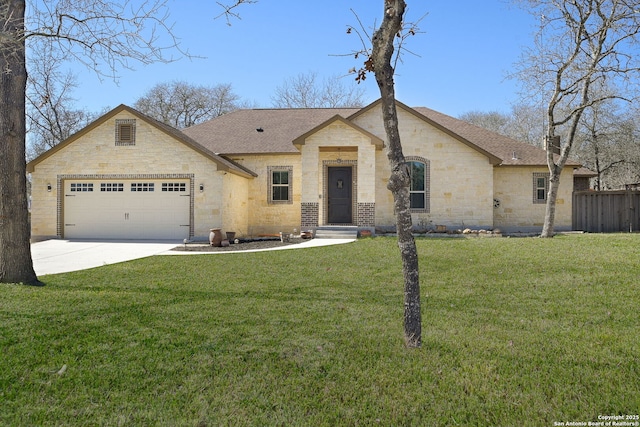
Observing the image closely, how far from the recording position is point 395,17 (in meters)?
3.77

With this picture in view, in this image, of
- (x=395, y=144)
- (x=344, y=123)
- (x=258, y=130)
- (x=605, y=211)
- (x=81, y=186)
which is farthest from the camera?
(x=258, y=130)

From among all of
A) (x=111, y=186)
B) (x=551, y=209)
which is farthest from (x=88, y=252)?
(x=551, y=209)

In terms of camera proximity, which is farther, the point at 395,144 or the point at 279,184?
the point at 279,184

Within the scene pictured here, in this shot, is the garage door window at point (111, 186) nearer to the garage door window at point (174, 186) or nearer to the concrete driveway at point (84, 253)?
the garage door window at point (174, 186)

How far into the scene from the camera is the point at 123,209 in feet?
51.2

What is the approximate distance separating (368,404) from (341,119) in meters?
13.4

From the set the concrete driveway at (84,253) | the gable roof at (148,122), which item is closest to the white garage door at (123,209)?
the concrete driveway at (84,253)

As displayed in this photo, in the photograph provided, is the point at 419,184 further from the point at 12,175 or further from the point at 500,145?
the point at 12,175

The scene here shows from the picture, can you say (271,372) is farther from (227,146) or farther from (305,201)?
(227,146)

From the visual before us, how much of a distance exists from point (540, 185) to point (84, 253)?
59.7ft

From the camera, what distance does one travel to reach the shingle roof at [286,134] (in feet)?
57.6

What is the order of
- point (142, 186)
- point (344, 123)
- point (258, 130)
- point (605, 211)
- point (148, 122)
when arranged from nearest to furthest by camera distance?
Answer: point (148, 122) < point (344, 123) < point (142, 186) < point (605, 211) < point (258, 130)

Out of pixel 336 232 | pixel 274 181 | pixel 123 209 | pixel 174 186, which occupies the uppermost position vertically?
pixel 274 181

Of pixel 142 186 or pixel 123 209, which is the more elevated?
pixel 142 186
